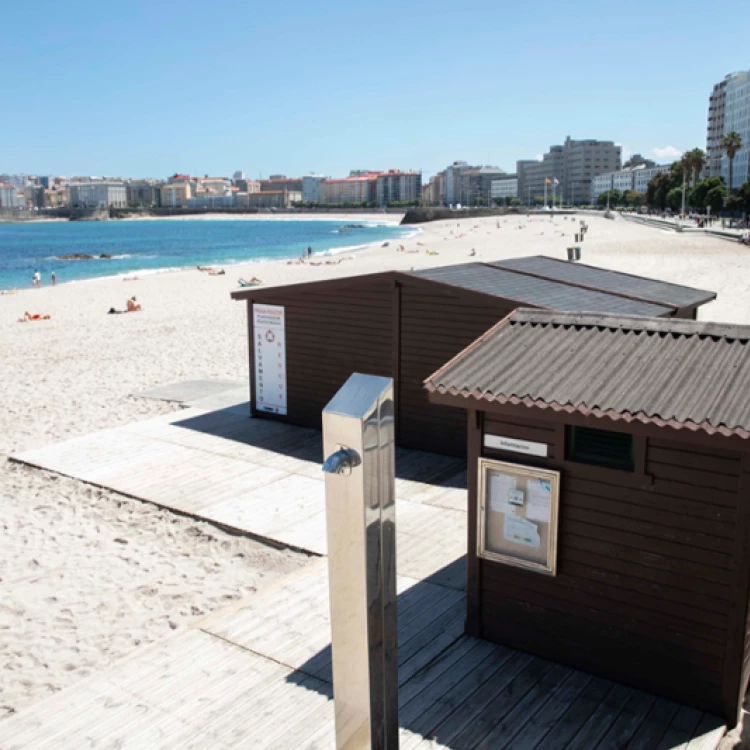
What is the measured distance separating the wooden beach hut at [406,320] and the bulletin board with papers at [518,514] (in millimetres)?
4450

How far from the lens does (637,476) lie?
544 cm

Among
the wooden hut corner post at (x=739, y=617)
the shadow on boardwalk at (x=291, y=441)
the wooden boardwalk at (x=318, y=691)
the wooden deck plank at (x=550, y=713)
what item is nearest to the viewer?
the wooden hut corner post at (x=739, y=617)

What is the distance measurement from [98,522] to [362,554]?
7.59 meters

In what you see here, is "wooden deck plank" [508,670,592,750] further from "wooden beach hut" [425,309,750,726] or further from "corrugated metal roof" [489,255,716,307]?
"corrugated metal roof" [489,255,716,307]

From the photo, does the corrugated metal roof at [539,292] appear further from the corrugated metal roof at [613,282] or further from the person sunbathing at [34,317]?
A: the person sunbathing at [34,317]

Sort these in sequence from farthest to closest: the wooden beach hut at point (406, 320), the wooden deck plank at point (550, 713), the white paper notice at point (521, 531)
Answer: the wooden beach hut at point (406, 320) → the white paper notice at point (521, 531) → the wooden deck plank at point (550, 713)

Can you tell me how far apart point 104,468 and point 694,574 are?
8.47 meters

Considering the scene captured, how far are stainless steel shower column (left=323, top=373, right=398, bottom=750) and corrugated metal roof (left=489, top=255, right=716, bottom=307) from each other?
30.6 feet

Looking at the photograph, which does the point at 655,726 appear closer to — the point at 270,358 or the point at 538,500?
the point at 538,500

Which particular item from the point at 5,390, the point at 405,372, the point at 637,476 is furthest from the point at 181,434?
the point at 637,476

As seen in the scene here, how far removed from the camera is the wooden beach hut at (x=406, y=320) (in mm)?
10984

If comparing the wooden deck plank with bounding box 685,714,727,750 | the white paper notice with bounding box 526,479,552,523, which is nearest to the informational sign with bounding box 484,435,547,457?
the white paper notice with bounding box 526,479,552,523

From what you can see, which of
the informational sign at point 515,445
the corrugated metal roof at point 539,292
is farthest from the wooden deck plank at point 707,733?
the corrugated metal roof at point 539,292

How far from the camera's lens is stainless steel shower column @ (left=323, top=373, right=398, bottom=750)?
2701 millimetres
